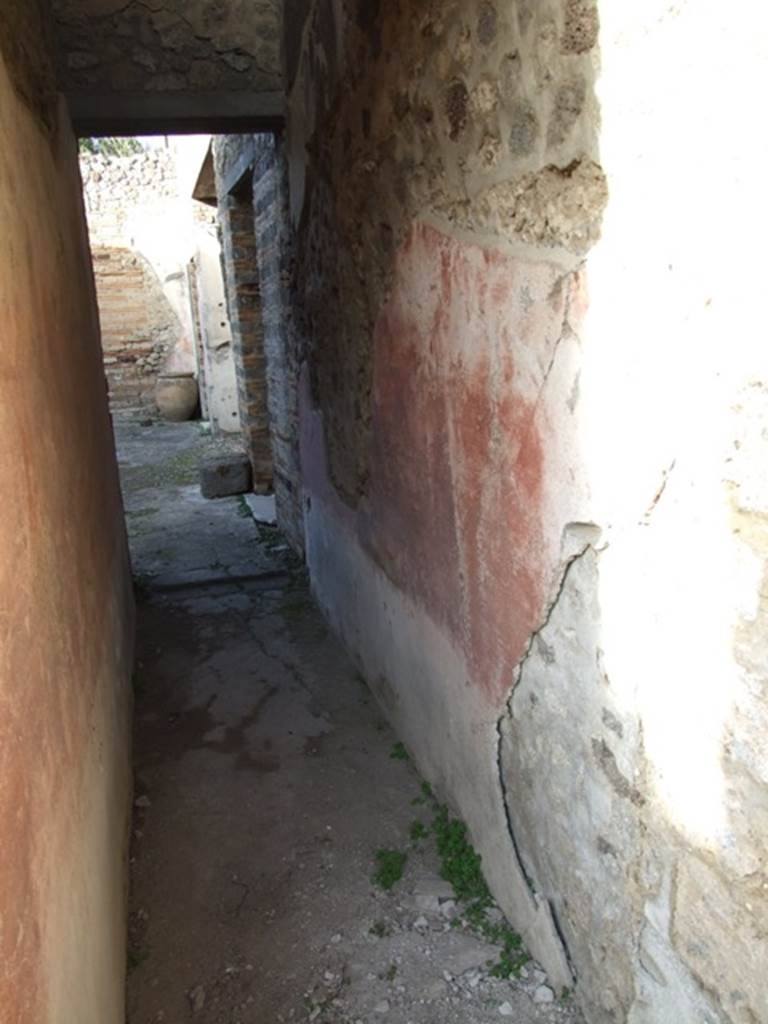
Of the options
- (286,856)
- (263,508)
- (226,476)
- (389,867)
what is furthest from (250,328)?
(389,867)

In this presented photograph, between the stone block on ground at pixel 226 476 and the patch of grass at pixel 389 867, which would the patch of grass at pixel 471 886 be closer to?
the patch of grass at pixel 389 867

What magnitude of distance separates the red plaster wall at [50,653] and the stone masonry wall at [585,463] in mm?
1001

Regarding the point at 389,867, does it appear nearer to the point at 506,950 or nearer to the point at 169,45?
the point at 506,950

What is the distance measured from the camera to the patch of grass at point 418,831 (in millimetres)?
2615

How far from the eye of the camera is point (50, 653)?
1.56 m

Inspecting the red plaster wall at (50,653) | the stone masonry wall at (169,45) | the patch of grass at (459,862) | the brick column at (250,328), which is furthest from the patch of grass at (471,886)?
the brick column at (250,328)

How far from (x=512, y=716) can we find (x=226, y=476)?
210 inches

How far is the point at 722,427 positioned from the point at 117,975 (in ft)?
6.04

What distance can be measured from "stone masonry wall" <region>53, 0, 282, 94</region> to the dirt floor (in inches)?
107

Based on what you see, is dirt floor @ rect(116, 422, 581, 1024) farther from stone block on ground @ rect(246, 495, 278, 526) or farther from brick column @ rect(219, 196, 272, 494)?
brick column @ rect(219, 196, 272, 494)

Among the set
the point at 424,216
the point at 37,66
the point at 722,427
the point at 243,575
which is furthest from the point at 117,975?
the point at 243,575

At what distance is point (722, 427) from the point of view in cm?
122

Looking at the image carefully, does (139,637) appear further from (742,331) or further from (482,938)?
(742,331)

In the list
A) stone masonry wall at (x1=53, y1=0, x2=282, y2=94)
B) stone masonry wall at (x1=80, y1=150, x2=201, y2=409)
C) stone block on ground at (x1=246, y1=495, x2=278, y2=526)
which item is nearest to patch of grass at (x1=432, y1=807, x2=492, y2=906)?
stone masonry wall at (x1=53, y1=0, x2=282, y2=94)
